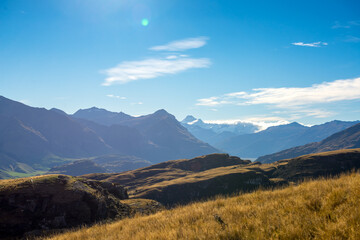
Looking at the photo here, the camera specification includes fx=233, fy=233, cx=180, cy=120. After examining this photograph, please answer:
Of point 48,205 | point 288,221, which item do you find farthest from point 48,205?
point 288,221

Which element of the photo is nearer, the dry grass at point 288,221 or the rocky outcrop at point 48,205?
the dry grass at point 288,221

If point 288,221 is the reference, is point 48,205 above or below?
below

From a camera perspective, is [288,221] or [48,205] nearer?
[288,221]

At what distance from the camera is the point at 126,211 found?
19.5 metres

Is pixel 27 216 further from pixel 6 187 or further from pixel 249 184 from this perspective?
pixel 249 184

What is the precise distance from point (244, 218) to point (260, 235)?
1629mm

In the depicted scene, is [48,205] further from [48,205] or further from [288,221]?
[288,221]

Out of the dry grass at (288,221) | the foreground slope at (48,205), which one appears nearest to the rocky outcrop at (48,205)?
the foreground slope at (48,205)

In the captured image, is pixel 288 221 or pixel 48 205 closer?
pixel 288 221

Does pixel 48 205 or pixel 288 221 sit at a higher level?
pixel 288 221

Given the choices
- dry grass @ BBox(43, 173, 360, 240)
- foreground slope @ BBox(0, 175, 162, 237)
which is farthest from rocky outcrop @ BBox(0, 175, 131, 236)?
dry grass @ BBox(43, 173, 360, 240)

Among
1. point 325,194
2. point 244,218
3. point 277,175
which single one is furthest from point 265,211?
point 277,175

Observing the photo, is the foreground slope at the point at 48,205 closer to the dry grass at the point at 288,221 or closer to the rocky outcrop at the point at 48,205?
the rocky outcrop at the point at 48,205

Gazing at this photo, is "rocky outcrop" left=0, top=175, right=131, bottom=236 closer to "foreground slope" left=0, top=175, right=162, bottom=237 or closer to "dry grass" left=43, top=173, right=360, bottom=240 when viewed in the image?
"foreground slope" left=0, top=175, right=162, bottom=237
